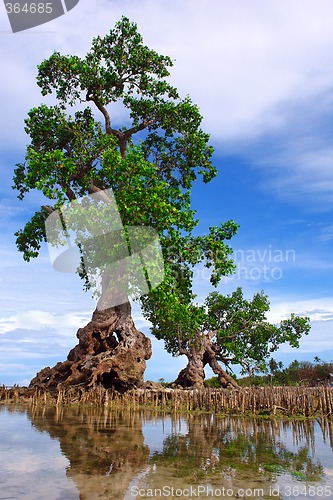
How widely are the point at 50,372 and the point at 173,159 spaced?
1333 centimetres

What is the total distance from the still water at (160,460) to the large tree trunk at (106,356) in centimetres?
721

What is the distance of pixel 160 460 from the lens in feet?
24.7

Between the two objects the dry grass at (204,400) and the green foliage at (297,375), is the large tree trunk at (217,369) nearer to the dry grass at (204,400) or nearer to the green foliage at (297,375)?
the green foliage at (297,375)

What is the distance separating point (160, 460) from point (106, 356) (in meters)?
13.1

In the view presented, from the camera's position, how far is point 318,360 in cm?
3978

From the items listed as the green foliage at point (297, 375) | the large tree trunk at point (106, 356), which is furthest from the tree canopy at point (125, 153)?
the green foliage at point (297, 375)

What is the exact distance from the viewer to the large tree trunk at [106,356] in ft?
65.4

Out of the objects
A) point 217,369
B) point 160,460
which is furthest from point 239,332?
point 160,460

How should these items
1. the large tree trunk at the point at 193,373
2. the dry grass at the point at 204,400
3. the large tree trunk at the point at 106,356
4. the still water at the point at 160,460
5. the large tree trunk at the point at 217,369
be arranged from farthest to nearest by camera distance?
1. the large tree trunk at the point at 217,369
2. the large tree trunk at the point at 193,373
3. the large tree trunk at the point at 106,356
4. the dry grass at the point at 204,400
5. the still water at the point at 160,460

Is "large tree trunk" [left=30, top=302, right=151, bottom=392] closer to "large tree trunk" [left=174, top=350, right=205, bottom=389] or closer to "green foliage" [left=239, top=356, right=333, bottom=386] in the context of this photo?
"large tree trunk" [left=174, top=350, right=205, bottom=389]

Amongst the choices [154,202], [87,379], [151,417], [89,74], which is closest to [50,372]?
[87,379]

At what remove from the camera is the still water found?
19.3 feet

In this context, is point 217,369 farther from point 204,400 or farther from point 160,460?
point 160,460

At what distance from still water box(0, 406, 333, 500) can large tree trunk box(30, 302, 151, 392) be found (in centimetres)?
721
